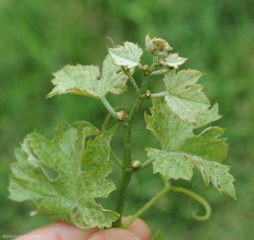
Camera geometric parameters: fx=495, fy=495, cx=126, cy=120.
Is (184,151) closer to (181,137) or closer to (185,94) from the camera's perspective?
(181,137)

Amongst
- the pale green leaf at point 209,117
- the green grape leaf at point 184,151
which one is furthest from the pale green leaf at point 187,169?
the pale green leaf at point 209,117

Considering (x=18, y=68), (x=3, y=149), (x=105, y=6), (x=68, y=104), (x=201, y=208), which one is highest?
(x=105, y=6)

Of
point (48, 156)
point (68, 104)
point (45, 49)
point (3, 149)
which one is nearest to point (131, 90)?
point (68, 104)

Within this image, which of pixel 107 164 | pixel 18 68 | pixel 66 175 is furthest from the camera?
pixel 18 68

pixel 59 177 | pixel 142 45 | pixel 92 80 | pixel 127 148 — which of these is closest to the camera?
pixel 127 148

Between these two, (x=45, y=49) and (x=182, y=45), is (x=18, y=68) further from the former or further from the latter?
(x=182, y=45)

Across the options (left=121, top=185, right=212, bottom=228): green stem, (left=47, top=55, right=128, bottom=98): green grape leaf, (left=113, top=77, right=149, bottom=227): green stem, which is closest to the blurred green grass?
(left=121, top=185, right=212, bottom=228): green stem

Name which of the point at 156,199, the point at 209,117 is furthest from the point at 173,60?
the point at 156,199
